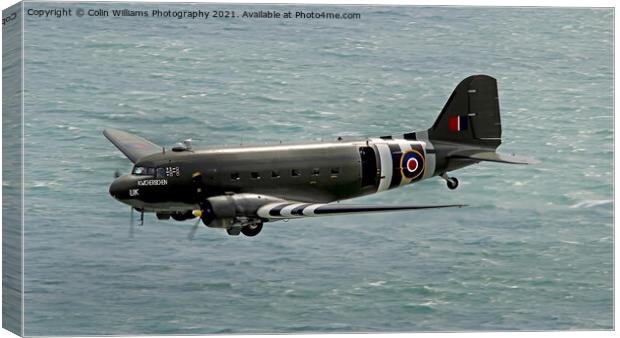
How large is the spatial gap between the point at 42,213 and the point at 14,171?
1818mm

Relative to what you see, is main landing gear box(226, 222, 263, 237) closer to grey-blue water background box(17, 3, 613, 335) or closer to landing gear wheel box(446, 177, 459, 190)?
grey-blue water background box(17, 3, 613, 335)

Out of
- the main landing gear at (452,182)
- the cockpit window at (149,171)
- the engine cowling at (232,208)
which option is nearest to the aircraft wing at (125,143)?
the cockpit window at (149,171)

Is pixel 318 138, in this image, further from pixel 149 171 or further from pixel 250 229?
pixel 149 171

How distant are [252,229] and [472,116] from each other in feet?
29.8

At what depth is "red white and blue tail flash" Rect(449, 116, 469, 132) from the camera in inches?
1882

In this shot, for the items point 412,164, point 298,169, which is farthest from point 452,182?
point 298,169

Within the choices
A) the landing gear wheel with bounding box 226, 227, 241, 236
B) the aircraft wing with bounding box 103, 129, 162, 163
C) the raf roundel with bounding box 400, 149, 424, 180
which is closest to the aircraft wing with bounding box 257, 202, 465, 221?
the landing gear wheel with bounding box 226, 227, 241, 236

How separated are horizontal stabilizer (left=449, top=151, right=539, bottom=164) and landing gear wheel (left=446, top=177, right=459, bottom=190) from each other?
0.91m

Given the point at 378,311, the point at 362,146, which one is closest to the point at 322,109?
the point at 362,146

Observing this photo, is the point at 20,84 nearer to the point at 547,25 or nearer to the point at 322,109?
the point at 322,109

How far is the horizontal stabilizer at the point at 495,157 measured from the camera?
47125 millimetres

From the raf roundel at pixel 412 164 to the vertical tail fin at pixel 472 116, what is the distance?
811 millimetres

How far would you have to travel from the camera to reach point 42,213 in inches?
1704

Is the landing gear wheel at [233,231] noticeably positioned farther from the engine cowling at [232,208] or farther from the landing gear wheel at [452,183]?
the landing gear wheel at [452,183]
